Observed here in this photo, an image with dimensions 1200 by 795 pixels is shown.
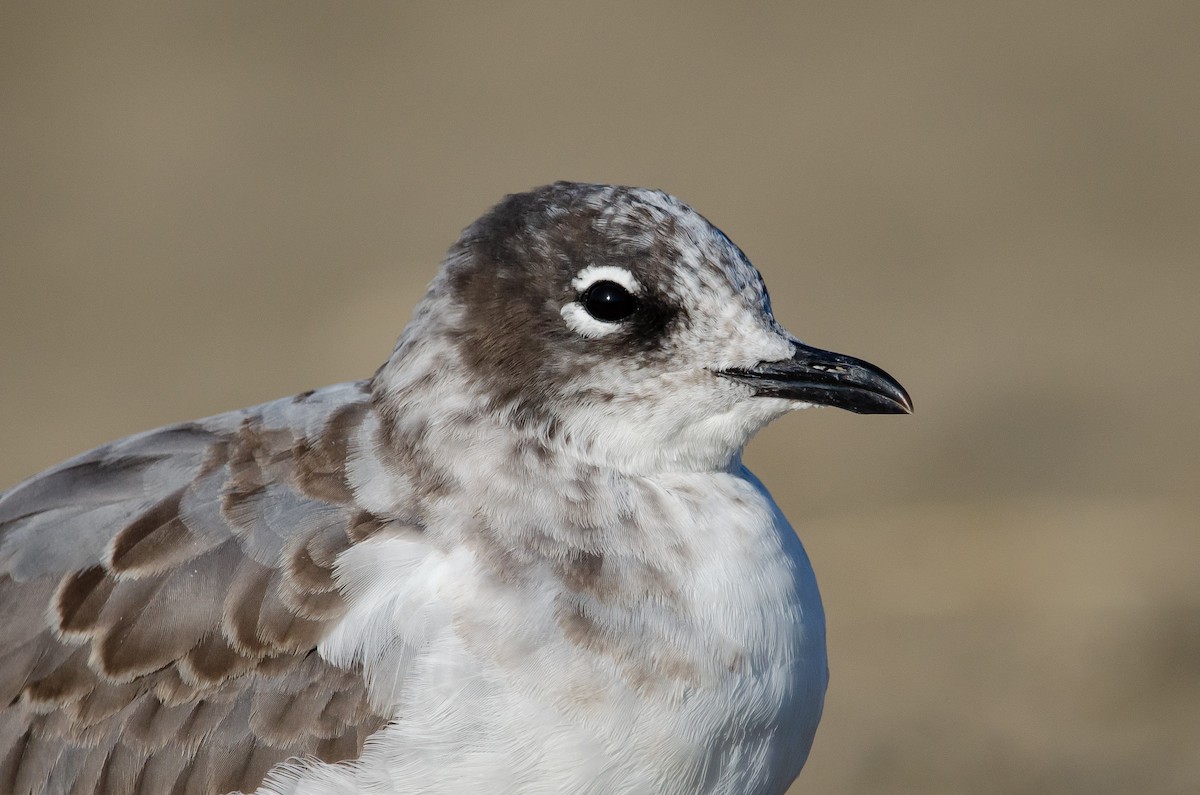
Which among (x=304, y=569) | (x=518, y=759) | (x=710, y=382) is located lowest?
(x=518, y=759)

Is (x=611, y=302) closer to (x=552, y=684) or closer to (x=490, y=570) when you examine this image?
(x=490, y=570)

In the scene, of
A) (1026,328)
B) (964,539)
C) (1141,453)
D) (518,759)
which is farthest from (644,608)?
(1026,328)

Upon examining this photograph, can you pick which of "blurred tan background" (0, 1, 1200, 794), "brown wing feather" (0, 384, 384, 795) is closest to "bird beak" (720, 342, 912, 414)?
"brown wing feather" (0, 384, 384, 795)

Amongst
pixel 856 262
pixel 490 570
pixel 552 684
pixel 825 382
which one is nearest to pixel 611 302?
pixel 825 382

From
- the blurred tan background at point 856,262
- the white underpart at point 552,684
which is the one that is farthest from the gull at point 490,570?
the blurred tan background at point 856,262

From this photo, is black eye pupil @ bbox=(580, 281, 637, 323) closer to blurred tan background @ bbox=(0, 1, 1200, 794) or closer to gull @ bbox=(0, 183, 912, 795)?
gull @ bbox=(0, 183, 912, 795)

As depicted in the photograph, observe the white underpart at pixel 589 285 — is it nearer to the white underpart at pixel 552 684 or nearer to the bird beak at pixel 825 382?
the bird beak at pixel 825 382

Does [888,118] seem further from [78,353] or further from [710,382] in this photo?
[710,382]

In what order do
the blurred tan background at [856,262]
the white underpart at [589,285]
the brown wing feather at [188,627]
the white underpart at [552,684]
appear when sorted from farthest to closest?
the blurred tan background at [856,262] < the white underpart at [589,285] < the brown wing feather at [188,627] < the white underpart at [552,684]
